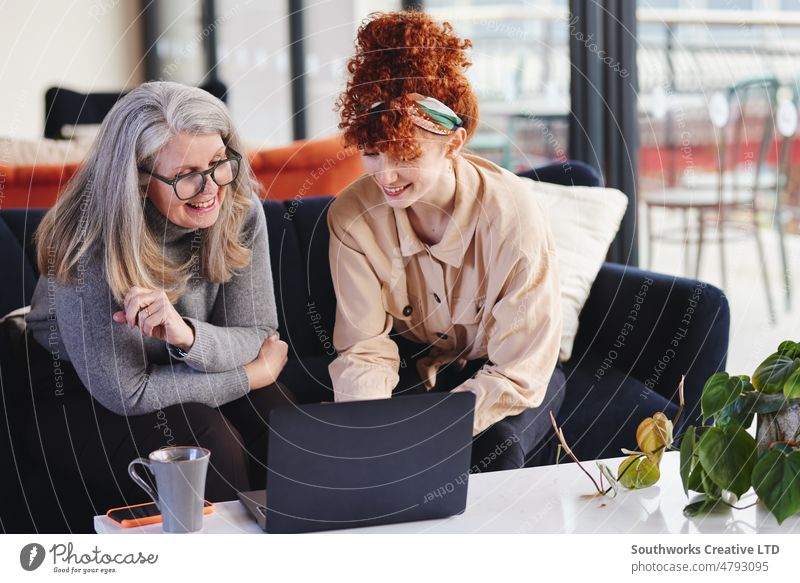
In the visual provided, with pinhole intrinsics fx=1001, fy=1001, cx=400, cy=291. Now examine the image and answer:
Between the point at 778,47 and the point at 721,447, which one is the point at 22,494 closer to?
the point at 721,447

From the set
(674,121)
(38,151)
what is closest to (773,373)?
(674,121)

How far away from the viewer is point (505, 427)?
1.57 m

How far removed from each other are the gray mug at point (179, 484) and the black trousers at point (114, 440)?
403 mm

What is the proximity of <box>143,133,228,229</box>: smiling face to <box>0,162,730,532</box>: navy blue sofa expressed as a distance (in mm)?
427

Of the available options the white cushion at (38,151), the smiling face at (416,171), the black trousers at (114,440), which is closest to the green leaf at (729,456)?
the smiling face at (416,171)

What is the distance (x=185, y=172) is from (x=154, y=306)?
0.20 metres

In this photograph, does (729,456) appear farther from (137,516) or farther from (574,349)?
(574,349)

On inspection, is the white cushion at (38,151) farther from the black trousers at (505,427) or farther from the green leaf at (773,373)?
the green leaf at (773,373)

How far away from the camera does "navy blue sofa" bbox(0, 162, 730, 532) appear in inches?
63.5

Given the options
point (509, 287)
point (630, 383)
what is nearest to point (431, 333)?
point (509, 287)

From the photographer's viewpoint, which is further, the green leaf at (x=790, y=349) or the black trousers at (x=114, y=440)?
the black trousers at (x=114, y=440)

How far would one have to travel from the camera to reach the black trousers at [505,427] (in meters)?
1.55

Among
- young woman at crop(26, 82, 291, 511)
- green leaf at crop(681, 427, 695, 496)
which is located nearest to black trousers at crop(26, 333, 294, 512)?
young woman at crop(26, 82, 291, 511)

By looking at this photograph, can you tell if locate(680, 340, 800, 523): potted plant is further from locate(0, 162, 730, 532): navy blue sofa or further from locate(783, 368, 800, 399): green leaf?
locate(0, 162, 730, 532): navy blue sofa
